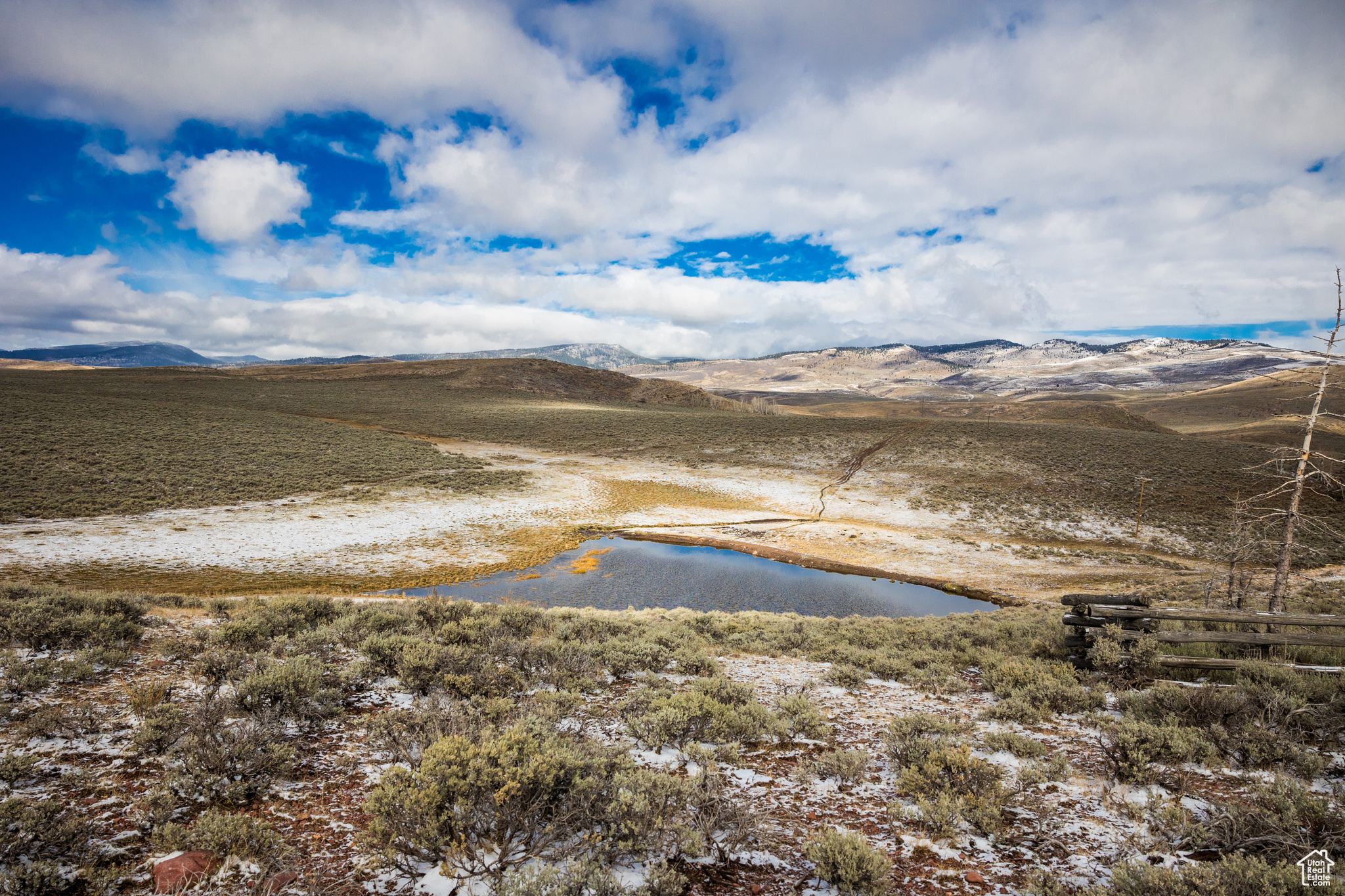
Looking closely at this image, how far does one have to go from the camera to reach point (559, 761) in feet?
14.8

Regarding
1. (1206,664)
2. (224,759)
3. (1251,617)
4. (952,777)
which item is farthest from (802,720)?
(1251,617)

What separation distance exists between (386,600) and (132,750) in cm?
686

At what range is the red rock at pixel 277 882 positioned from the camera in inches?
133

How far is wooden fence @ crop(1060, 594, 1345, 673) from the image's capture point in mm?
7430

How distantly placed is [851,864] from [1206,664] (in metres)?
7.38

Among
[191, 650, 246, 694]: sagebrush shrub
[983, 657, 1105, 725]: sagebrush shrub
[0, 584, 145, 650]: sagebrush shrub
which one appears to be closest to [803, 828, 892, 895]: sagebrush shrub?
[983, 657, 1105, 725]: sagebrush shrub

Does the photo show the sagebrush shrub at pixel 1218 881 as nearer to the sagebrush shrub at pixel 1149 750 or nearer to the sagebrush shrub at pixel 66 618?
the sagebrush shrub at pixel 1149 750

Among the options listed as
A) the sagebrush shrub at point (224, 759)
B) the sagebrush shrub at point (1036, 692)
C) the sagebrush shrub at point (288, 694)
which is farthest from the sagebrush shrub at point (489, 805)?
the sagebrush shrub at point (1036, 692)

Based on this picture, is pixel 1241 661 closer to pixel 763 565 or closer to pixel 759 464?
pixel 763 565

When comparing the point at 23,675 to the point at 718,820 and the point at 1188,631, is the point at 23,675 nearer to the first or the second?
the point at 718,820

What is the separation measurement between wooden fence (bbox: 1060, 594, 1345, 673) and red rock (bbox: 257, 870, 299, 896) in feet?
28.9

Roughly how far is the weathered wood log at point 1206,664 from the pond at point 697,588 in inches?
353

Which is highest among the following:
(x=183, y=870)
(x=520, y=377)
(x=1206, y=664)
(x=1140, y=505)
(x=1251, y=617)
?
(x=520, y=377)

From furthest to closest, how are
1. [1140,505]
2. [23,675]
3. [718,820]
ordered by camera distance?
[1140,505] < [23,675] < [718,820]
